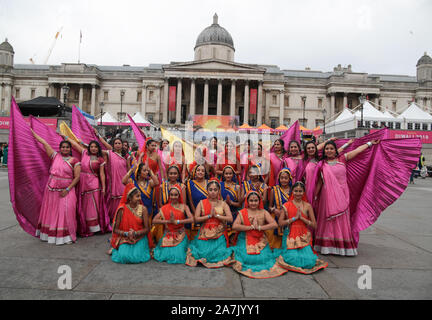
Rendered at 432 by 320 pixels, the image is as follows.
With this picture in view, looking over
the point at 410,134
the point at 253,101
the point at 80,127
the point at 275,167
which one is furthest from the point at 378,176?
the point at 253,101

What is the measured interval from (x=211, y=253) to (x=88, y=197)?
2886 millimetres

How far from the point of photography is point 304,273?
3.78 meters

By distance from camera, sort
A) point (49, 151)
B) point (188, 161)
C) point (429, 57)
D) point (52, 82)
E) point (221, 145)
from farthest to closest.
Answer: point (429, 57) → point (52, 82) → point (188, 161) → point (221, 145) → point (49, 151)

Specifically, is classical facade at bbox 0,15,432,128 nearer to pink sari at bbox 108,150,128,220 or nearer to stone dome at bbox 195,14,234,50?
stone dome at bbox 195,14,234,50

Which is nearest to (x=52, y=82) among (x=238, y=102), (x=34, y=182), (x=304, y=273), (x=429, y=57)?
(x=238, y=102)

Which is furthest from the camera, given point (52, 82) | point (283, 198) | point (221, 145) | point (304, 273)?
point (52, 82)

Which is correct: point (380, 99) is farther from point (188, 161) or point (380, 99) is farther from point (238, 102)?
point (188, 161)

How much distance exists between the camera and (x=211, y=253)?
414 cm

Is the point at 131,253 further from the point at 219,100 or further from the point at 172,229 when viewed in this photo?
the point at 219,100

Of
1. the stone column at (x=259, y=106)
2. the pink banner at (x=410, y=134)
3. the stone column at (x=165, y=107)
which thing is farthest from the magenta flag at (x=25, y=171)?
the stone column at (x=259, y=106)

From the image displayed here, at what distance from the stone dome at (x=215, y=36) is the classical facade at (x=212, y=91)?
19 cm

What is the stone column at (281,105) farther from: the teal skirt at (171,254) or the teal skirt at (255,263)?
the teal skirt at (171,254)

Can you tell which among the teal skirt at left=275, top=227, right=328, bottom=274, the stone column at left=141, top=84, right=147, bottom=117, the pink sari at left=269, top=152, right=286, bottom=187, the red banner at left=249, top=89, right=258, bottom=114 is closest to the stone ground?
the teal skirt at left=275, top=227, right=328, bottom=274

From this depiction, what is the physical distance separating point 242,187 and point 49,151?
143 inches
